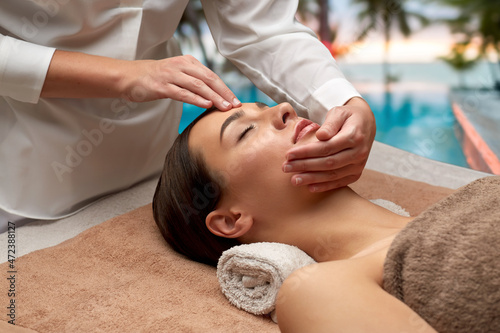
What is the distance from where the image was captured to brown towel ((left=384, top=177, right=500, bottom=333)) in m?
0.95

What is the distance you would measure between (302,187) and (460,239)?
1.28 ft

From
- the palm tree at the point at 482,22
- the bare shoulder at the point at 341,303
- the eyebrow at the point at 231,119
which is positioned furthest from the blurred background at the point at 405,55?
the bare shoulder at the point at 341,303

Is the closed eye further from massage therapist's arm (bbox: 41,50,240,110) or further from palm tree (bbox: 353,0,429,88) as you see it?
palm tree (bbox: 353,0,429,88)

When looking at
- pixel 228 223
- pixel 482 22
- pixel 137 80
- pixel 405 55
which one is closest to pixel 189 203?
pixel 228 223

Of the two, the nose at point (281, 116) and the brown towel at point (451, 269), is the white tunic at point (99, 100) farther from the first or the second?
the brown towel at point (451, 269)

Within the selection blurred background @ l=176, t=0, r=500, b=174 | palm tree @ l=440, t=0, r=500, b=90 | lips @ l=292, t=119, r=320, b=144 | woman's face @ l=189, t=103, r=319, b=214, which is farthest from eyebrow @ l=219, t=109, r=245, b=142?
palm tree @ l=440, t=0, r=500, b=90

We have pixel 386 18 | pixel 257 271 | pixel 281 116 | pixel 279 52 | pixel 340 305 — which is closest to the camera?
pixel 340 305

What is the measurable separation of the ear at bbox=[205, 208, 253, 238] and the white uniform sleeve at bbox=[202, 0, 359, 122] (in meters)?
0.43

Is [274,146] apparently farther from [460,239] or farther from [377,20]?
[377,20]

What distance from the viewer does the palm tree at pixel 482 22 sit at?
195 inches

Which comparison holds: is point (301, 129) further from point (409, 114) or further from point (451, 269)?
point (409, 114)

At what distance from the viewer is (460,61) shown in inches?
202

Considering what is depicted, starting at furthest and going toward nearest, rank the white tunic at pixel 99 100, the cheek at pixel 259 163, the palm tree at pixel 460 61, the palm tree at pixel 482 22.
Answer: the palm tree at pixel 460 61 < the palm tree at pixel 482 22 < the white tunic at pixel 99 100 < the cheek at pixel 259 163

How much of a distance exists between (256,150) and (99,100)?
63cm
